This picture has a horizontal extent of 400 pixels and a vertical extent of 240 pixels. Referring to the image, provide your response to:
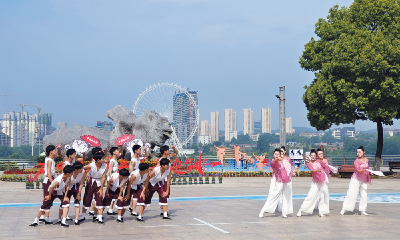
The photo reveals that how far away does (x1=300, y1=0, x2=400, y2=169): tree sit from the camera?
2397 centimetres

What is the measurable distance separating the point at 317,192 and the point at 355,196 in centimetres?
102

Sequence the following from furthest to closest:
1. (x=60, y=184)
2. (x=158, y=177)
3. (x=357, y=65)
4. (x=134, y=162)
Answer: (x=357, y=65) → (x=134, y=162) → (x=158, y=177) → (x=60, y=184)

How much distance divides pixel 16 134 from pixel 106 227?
173m

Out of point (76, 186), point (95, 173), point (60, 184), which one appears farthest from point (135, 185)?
point (60, 184)

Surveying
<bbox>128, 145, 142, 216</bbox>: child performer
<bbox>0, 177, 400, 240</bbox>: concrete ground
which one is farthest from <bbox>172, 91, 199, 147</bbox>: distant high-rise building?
<bbox>128, 145, 142, 216</bbox>: child performer

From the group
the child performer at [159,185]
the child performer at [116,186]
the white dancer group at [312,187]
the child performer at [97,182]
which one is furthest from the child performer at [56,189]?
the white dancer group at [312,187]

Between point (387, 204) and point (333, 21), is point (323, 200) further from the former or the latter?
point (333, 21)

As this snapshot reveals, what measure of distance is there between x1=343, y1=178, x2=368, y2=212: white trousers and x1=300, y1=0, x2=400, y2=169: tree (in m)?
13.2

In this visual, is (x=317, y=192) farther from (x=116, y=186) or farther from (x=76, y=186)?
(x=76, y=186)

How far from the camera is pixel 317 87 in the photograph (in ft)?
84.5

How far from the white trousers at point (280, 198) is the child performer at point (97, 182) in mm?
3810

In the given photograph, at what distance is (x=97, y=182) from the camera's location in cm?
1034

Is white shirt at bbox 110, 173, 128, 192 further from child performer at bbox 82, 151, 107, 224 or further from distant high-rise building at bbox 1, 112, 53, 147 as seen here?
distant high-rise building at bbox 1, 112, 53, 147

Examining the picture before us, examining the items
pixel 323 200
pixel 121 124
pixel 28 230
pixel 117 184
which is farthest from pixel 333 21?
pixel 28 230
